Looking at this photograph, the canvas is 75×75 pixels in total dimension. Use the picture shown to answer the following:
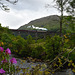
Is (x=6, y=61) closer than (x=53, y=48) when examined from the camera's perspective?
Yes

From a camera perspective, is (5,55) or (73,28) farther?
(73,28)

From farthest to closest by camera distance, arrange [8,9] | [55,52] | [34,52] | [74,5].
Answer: [74,5] → [34,52] → [55,52] → [8,9]

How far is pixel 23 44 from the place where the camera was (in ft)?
39.3

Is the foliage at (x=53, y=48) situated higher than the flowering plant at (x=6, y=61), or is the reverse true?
the flowering plant at (x=6, y=61)

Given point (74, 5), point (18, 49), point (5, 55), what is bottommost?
point (18, 49)

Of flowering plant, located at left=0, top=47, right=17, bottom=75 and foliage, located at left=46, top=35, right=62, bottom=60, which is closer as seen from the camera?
flowering plant, located at left=0, top=47, right=17, bottom=75

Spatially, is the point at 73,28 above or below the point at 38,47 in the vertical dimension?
above

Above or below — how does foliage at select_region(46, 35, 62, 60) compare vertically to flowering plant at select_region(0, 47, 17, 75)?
below

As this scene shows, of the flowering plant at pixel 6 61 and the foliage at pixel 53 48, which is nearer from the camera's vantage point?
the flowering plant at pixel 6 61

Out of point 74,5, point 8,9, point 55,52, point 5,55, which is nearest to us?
point 5,55

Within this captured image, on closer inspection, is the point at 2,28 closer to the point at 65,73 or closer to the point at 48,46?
the point at 48,46

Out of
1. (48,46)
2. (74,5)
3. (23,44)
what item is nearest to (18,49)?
(23,44)

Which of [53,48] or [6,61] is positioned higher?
[6,61]

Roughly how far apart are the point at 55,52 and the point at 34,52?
11.2ft
